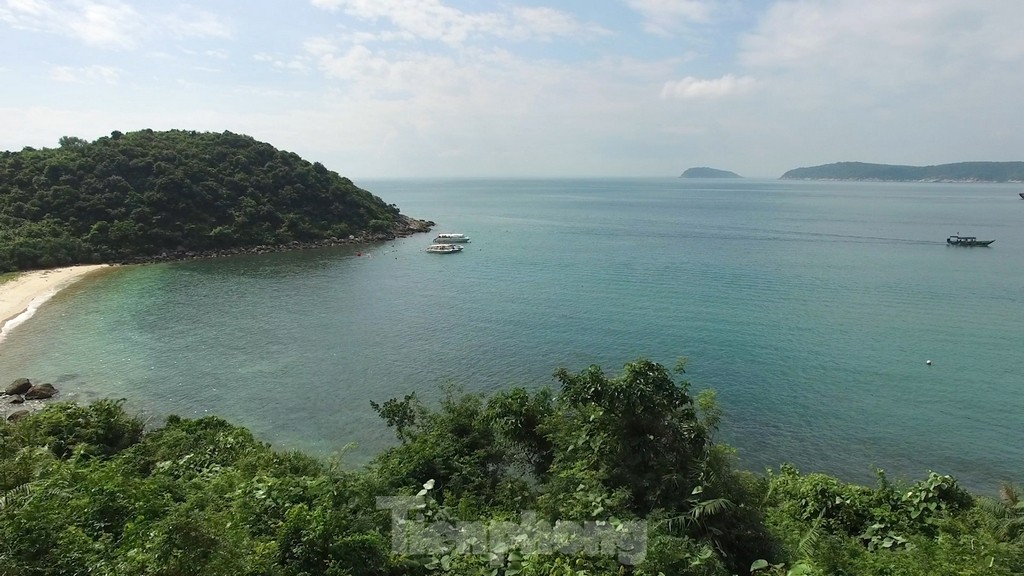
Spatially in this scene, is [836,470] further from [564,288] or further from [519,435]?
[564,288]

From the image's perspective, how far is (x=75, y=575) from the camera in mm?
7434

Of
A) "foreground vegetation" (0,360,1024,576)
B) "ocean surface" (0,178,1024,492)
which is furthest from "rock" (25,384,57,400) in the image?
"foreground vegetation" (0,360,1024,576)

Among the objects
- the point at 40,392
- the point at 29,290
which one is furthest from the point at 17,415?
the point at 29,290

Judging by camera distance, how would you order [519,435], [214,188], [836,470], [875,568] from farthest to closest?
[214,188]
[836,470]
[519,435]
[875,568]

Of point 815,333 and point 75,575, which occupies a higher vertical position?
point 75,575

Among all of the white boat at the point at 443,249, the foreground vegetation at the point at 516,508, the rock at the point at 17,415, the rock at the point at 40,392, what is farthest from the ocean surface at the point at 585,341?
the white boat at the point at 443,249

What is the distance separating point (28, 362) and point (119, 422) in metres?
18.5

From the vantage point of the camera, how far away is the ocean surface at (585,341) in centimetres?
2386

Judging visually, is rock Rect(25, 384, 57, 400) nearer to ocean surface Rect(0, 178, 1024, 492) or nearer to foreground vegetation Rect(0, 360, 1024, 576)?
ocean surface Rect(0, 178, 1024, 492)

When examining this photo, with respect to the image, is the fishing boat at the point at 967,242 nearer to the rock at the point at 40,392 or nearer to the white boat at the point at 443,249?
the white boat at the point at 443,249

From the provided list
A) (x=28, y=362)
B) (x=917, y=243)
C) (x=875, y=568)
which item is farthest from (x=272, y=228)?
(x=917, y=243)

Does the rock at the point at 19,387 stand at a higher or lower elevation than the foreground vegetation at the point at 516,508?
lower

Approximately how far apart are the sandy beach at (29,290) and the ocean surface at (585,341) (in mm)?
1300

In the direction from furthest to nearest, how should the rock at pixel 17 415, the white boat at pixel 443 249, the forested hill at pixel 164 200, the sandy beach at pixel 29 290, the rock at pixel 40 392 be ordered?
1. the white boat at pixel 443 249
2. the forested hill at pixel 164 200
3. the sandy beach at pixel 29 290
4. the rock at pixel 40 392
5. the rock at pixel 17 415
